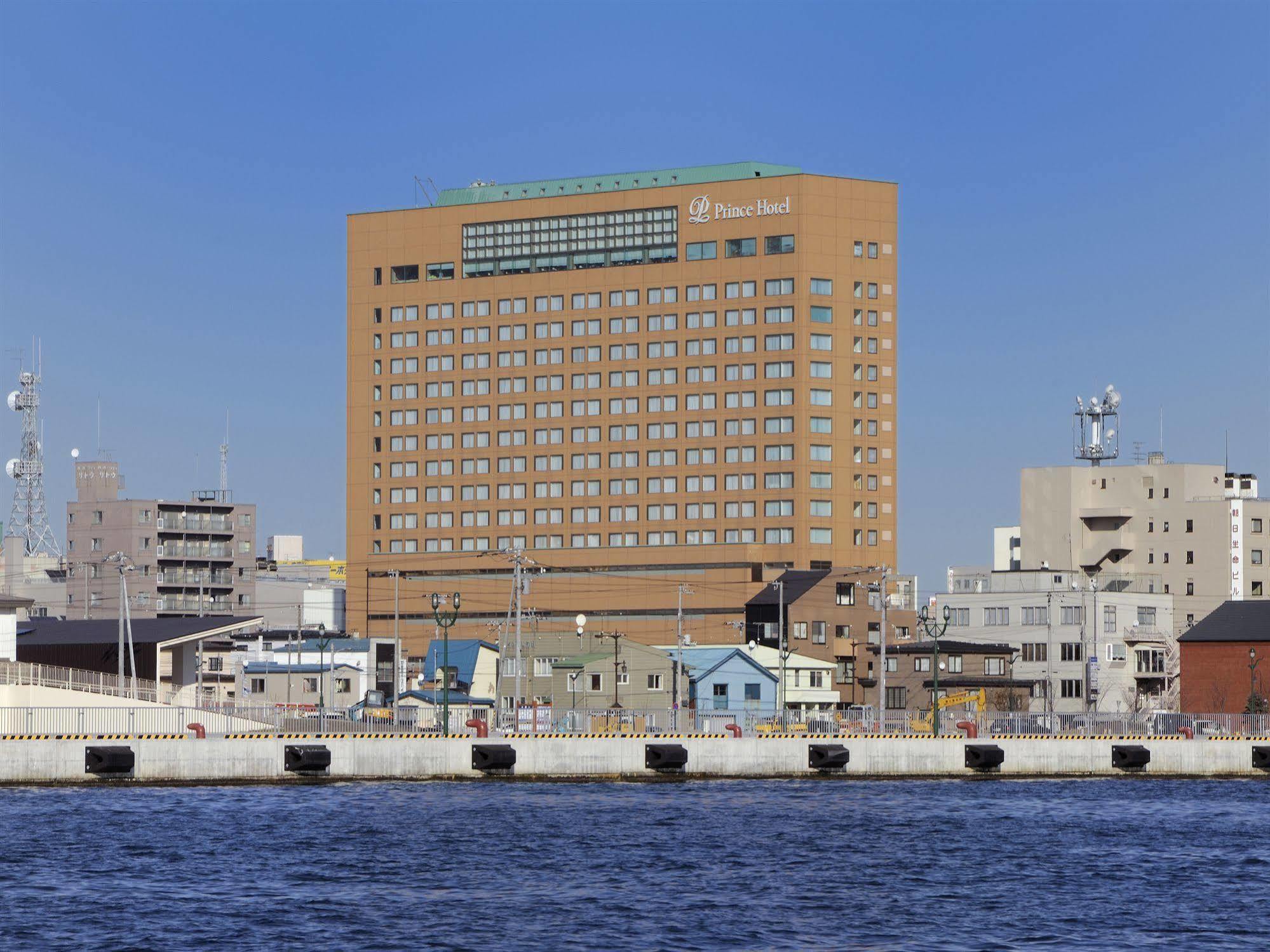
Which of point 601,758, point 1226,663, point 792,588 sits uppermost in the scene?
point 792,588

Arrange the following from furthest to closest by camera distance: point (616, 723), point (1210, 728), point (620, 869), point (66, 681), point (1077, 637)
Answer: point (1077, 637), point (66, 681), point (1210, 728), point (616, 723), point (620, 869)

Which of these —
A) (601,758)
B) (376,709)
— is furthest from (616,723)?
(376,709)

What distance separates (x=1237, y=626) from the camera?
490 ft

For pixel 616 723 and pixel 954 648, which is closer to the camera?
pixel 616 723

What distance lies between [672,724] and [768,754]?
7.51m

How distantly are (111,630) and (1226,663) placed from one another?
85.6 meters

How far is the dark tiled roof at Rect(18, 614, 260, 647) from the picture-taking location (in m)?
124

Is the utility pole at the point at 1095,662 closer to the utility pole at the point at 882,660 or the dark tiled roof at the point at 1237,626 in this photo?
the dark tiled roof at the point at 1237,626

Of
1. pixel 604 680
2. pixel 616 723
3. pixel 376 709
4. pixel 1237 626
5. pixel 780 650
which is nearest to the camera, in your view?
pixel 616 723

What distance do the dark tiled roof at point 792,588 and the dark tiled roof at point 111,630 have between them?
63.4 metres

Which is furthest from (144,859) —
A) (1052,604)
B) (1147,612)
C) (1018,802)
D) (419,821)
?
(1147,612)

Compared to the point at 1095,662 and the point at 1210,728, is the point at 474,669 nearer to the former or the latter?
the point at 1095,662

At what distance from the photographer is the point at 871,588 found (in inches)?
7544

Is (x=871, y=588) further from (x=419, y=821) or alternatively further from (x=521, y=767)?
(x=419, y=821)
